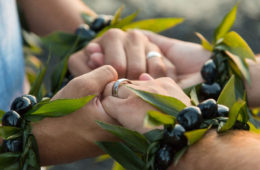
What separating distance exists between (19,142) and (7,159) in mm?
24

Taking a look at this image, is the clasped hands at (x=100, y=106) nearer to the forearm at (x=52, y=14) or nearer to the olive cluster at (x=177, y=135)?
the olive cluster at (x=177, y=135)

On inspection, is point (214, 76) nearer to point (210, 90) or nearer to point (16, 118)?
point (210, 90)

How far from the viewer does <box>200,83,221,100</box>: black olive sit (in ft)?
2.00

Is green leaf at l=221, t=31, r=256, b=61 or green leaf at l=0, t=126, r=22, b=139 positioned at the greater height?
green leaf at l=221, t=31, r=256, b=61

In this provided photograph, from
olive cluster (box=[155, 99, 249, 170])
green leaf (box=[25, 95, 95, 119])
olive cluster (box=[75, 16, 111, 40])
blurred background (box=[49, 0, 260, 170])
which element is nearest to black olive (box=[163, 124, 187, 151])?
olive cluster (box=[155, 99, 249, 170])

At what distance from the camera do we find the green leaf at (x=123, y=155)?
18.7 inches

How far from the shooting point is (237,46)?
64 centimetres

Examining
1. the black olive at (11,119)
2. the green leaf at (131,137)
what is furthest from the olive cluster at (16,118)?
the green leaf at (131,137)

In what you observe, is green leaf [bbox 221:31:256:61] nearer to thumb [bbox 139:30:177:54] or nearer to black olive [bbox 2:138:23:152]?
thumb [bbox 139:30:177:54]

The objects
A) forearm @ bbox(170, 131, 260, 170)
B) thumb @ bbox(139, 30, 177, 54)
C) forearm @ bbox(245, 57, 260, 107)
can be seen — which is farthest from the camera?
thumb @ bbox(139, 30, 177, 54)

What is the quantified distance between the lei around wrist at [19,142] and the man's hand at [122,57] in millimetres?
183

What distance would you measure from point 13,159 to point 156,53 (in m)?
0.31

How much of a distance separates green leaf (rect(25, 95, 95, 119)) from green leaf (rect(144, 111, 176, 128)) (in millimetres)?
82

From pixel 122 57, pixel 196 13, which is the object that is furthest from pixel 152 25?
pixel 196 13
